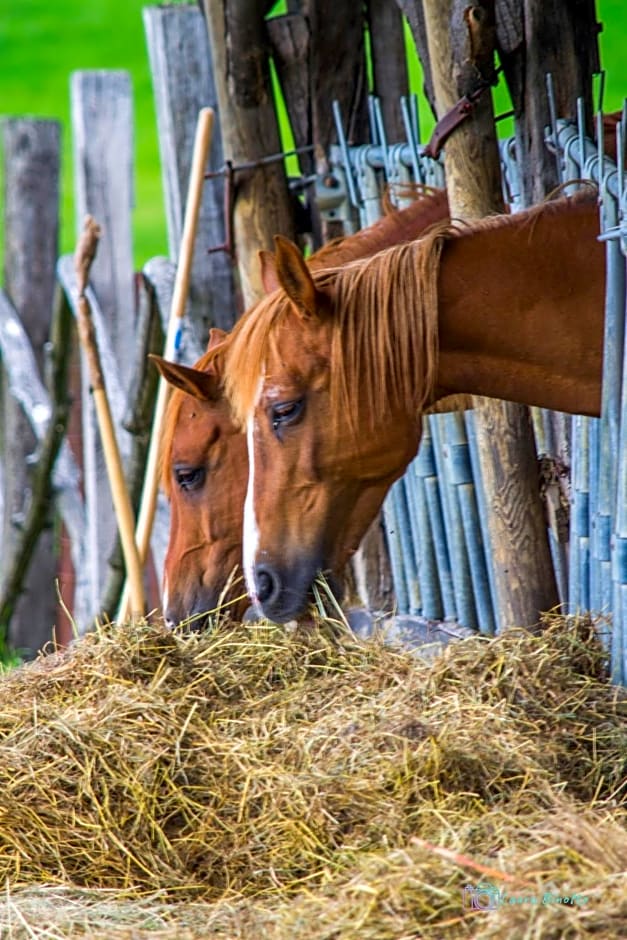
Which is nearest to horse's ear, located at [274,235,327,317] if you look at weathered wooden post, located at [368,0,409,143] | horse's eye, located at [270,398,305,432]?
horse's eye, located at [270,398,305,432]

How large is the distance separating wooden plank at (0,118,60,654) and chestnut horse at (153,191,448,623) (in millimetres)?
2958

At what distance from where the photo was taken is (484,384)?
9.75 ft

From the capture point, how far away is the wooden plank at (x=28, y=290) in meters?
6.59

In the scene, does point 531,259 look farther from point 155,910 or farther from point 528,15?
point 155,910

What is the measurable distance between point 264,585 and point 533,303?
0.88 meters

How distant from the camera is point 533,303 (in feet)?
9.42

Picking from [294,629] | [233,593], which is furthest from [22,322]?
[294,629]

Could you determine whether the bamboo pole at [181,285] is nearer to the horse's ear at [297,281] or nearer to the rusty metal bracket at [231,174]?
the rusty metal bracket at [231,174]

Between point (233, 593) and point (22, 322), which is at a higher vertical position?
point (22, 322)

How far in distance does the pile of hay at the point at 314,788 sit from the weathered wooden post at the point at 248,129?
1979mm

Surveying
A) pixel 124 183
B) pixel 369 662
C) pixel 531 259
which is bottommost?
pixel 369 662

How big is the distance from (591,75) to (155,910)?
2.48 m

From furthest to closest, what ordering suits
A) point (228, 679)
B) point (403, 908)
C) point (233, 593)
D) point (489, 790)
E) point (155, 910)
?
point (233, 593)
point (228, 679)
point (489, 790)
point (155, 910)
point (403, 908)

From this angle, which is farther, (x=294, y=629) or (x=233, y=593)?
(x=233, y=593)
